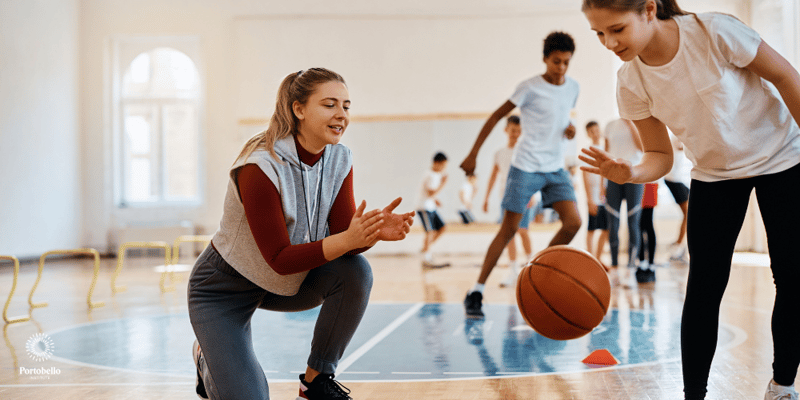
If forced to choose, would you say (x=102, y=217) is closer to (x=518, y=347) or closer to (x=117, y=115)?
(x=117, y=115)

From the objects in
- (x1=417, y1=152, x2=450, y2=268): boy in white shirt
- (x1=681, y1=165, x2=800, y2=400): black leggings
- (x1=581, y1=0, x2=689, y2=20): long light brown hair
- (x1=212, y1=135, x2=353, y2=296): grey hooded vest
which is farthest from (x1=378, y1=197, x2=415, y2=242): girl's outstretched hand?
(x1=417, y1=152, x2=450, y2=268): boy in white shirt

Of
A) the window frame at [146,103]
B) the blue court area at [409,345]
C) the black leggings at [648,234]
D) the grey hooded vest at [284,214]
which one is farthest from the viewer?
the window frame at [146,103]

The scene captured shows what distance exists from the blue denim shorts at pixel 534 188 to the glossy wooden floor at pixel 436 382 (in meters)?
0.87

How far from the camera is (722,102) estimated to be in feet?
5.84

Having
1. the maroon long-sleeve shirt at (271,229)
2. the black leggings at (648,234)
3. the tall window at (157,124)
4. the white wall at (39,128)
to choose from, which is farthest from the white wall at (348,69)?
the maroon long-sleeve shirt at (271,229)

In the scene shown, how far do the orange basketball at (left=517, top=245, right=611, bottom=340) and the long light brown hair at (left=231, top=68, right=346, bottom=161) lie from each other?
4.13 feet

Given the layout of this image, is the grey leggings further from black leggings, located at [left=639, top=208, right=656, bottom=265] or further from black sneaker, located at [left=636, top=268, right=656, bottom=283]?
black leggings, located at [left=639, top=208, right=656, bottom=265]

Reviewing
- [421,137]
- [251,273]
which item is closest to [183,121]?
Answer: [421,137]

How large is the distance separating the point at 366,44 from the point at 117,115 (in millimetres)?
4581

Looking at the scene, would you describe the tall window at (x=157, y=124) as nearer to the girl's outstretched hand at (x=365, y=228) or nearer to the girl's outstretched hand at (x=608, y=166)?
the girl's outstretched hand at (x=365, y=228)

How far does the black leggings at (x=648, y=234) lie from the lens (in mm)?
6020

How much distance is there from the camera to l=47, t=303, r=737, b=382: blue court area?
275cm
